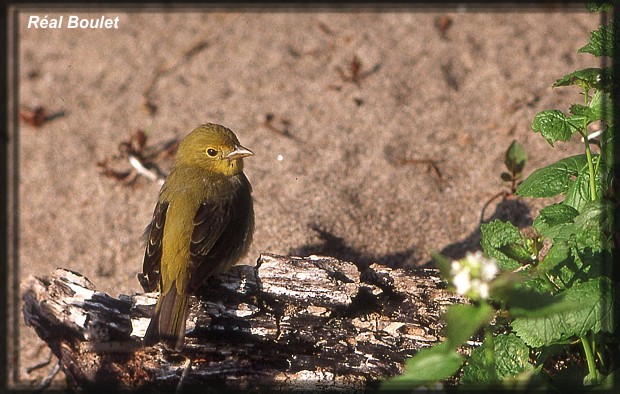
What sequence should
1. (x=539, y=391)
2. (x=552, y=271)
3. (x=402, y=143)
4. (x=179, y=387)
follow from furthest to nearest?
(x=402, y=143) → (x=179, y=387) → (x=552, y=271) → (x=539, y=391)

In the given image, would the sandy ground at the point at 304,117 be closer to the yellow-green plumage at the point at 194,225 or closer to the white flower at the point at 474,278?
the yellow-green plumage at the point at 194,225

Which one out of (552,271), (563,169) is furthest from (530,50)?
(552,271)

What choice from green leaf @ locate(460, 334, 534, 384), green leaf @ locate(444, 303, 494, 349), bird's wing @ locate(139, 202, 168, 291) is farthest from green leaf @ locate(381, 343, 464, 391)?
bird's wing @ locate(139, 202, 168, 291)

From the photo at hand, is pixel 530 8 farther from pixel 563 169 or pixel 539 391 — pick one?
pixel 539 391

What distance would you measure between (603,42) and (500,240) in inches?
40.6

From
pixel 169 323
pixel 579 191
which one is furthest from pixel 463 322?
pixel 169 323

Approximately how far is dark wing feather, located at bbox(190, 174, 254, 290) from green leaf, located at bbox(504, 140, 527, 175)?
1774 millimetres

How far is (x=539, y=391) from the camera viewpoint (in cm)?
300

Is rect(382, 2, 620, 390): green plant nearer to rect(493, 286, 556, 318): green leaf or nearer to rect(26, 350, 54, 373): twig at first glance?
rect(493, 286, 556, 318): green leaf

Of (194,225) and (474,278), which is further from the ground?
(194,225)

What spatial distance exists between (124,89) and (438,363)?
5.02 meters

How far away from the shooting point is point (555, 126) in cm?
378

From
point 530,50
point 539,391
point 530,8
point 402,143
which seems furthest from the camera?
point 530,8

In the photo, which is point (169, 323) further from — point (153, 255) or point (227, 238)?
point (227, 238)
